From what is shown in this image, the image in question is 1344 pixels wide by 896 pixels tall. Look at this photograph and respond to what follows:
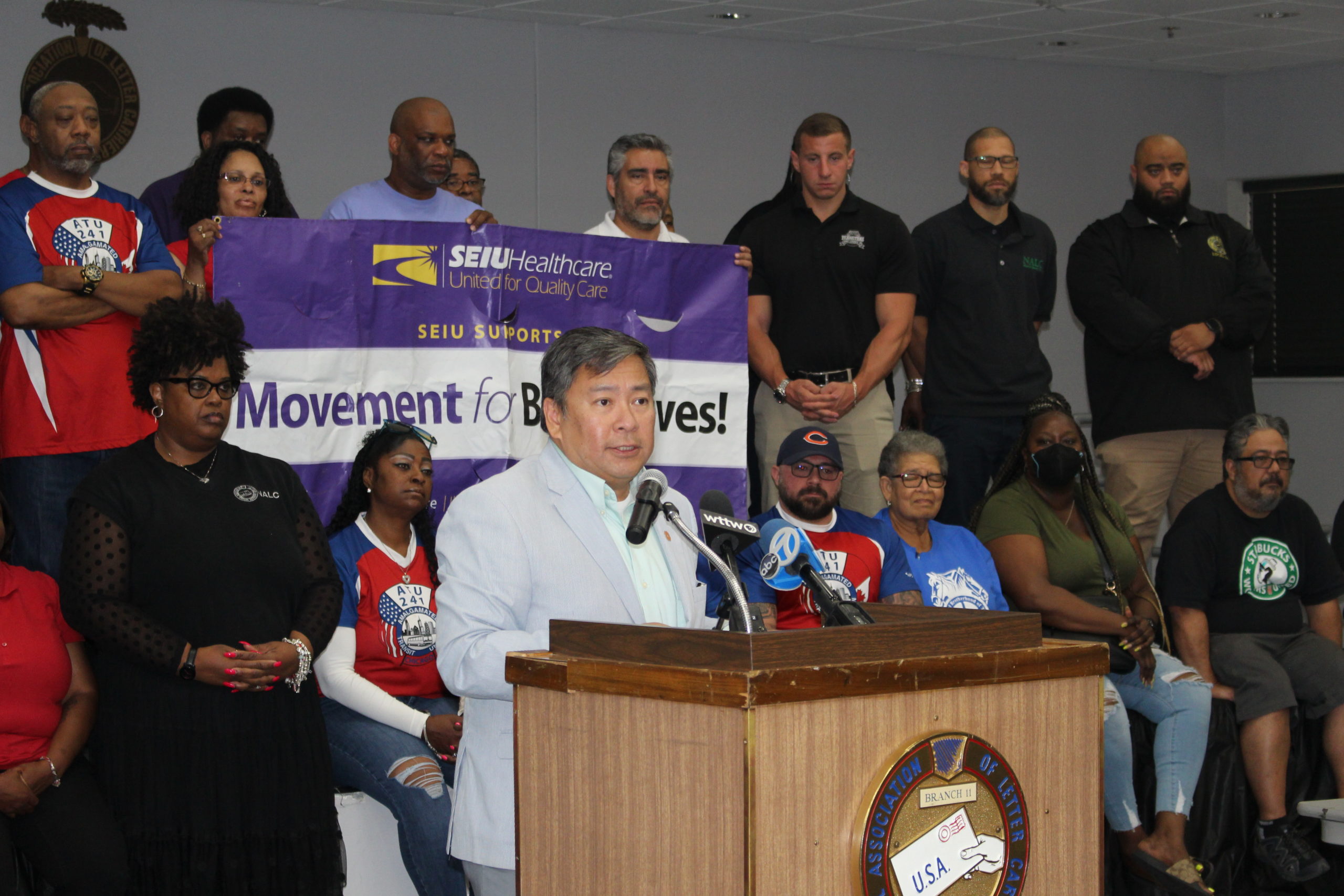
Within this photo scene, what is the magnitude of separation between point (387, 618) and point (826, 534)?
1.47m

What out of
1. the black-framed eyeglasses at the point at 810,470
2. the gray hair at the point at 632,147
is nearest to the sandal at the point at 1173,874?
the black-framed eyeglasses at the point at 810,470

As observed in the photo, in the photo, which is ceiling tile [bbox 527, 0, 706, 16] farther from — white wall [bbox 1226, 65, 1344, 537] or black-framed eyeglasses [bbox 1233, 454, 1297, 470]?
white wall [bbox 1226, 65, 1344, 537]

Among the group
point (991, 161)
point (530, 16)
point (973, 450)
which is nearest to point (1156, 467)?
point (973, 450)

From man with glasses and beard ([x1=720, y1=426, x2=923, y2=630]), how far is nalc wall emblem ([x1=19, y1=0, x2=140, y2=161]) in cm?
438

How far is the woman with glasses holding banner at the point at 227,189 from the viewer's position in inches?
183

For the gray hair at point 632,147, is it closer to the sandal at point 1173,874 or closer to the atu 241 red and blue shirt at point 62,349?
the atu 241 red and blue shirt at point 62,349

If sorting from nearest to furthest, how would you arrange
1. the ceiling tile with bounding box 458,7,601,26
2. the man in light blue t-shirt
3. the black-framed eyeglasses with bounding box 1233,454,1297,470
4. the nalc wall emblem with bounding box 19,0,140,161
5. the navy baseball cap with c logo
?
the navy baseball cap with c logo, the man in light blue t-shirt, the black-framed eyeglasses with bounding box 1233,454,1297,470, the nalc wall emblem with bounding box 19,0,140,161, the ceiling tile with bounding box 458,7,601,26

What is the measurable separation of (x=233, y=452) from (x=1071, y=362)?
794cm

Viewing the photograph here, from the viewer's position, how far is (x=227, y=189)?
4652 millimetres

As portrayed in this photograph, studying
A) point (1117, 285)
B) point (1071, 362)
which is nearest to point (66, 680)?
point (1117, 285)

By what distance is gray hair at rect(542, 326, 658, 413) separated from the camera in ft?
8.64

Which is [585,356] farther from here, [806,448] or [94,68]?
[94,68]

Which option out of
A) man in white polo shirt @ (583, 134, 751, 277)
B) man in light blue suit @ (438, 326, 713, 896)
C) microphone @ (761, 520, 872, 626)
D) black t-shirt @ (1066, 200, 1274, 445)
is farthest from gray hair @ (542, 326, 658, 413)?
black t-shirt @ (1066, 200, 1274, 445)

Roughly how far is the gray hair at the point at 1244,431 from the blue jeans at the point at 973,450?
81cm
